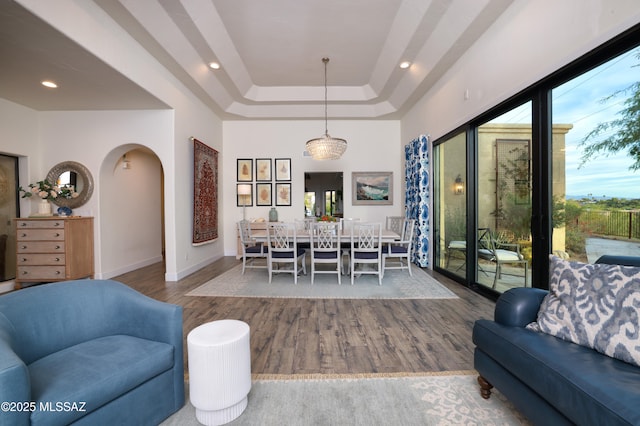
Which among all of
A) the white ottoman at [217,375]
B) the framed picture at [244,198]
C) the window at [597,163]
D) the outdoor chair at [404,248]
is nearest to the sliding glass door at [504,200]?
the window at [597,163]

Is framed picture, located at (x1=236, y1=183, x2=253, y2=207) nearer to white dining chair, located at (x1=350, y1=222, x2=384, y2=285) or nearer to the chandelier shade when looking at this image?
the chandelier shade

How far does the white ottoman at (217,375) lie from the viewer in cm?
140

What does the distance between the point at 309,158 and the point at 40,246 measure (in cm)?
498

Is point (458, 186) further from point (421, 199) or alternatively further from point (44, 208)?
point (44, 208)

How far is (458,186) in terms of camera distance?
4.21 m

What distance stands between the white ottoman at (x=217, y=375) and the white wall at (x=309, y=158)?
5.18m

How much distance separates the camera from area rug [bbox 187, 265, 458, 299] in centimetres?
356

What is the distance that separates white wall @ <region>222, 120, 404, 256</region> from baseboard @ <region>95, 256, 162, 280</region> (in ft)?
4.98

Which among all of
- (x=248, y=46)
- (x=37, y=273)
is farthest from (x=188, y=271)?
(x=248, y=46)

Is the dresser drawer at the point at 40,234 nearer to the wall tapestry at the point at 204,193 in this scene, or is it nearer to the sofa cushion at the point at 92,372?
the wall tapestry at the point at 204,193

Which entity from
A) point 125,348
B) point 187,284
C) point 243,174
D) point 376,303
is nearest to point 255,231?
point 243,174

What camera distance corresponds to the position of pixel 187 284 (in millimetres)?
4117

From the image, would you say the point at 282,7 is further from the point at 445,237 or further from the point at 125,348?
the point at 445,237

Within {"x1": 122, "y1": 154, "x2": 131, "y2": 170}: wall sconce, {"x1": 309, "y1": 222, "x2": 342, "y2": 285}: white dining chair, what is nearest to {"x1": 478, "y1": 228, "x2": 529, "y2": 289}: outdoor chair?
{"x1": 309, "y1": 222, "x2": 342, "y2": 285}: white dining chair
